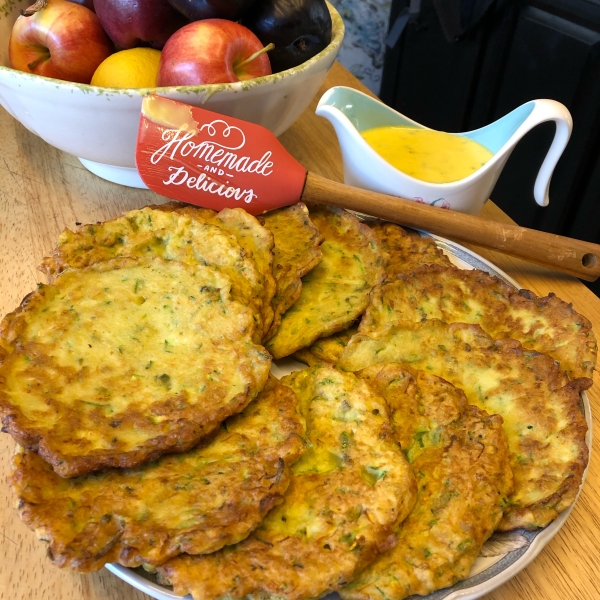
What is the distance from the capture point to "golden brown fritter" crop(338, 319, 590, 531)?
3.08 feet

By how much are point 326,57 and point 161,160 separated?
20.8 inches

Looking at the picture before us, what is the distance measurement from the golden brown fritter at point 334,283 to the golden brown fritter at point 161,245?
0.35 feet

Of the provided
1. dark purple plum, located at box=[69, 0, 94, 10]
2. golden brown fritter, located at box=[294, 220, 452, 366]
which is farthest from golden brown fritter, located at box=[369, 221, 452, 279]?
dark purple plum, located at box=[69, 0, 94, 10]

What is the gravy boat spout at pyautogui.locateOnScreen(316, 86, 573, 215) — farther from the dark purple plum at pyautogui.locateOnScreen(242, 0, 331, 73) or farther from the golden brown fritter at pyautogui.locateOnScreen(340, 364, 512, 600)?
the golden brown fritter at pyautogui.locateOnScreen(340, 364, 512, 600)

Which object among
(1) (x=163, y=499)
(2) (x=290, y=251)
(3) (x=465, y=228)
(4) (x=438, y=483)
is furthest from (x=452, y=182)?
(1) (x=163, y=499)

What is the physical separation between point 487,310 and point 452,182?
0.40 meters

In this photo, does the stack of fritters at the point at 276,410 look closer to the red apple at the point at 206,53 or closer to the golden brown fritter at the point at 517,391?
the golden brown fritter at the point at 517,391

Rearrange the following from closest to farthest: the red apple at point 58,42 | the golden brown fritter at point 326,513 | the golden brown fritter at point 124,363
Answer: the golden brown fritter at point 326,513
the golden brown fritter at point 124,363
the red apple at point 58,42

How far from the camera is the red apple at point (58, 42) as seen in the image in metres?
1.50

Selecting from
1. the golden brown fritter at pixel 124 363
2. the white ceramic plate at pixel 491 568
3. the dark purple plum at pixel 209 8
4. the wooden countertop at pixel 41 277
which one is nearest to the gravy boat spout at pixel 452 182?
the wooden countertop at pixel 41 277

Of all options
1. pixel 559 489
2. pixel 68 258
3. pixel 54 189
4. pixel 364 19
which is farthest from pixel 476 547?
pixel 364 19

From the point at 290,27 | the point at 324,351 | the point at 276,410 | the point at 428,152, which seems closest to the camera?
the point at 276,410

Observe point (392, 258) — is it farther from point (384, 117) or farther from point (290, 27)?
point (290, 27)

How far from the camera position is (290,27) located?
1.53 metres
